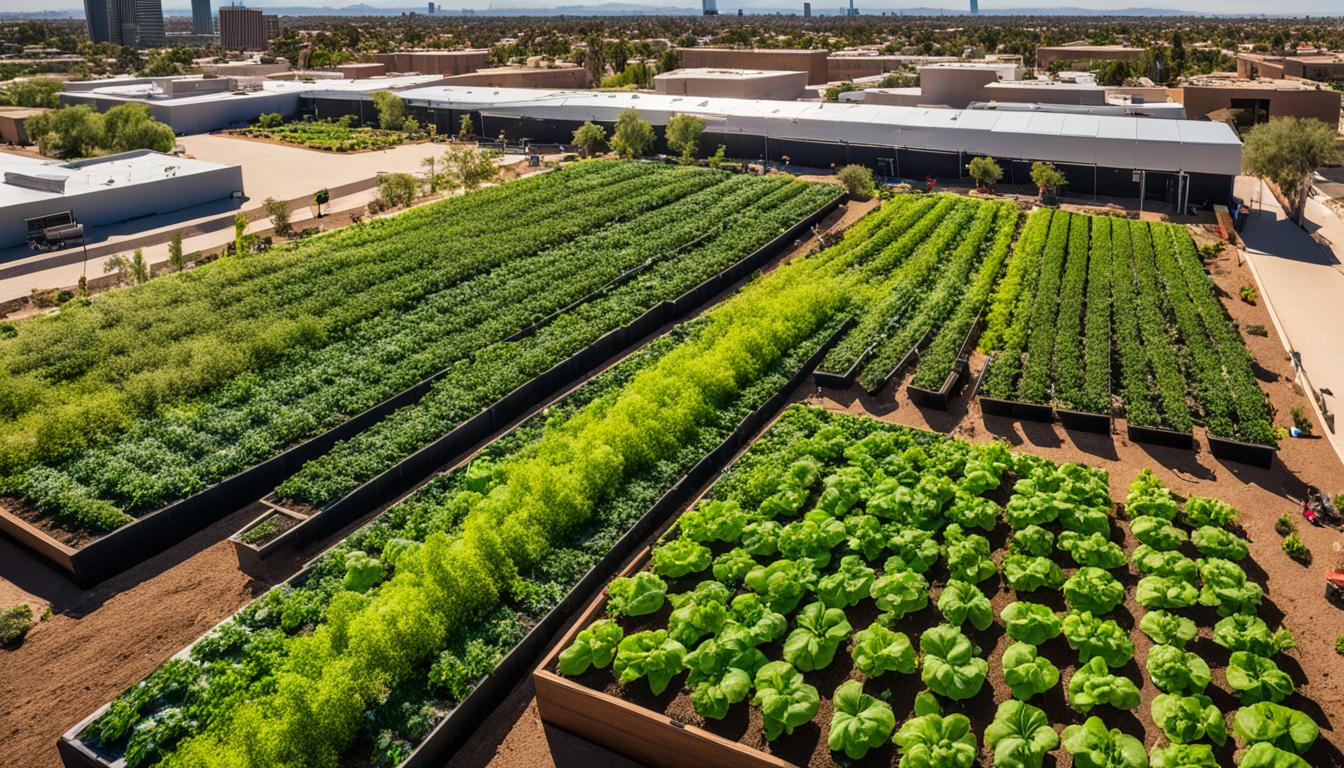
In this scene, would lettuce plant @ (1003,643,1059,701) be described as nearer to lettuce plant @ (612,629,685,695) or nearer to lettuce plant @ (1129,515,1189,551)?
lettuce plant @ (1129,515,1189,551)

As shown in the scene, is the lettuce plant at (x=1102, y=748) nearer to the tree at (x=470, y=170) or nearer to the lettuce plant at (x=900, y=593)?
the lettuce plant at (x=900, y=593)

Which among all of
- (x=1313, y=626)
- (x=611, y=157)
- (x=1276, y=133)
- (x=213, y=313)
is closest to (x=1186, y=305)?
(x=1313, y=626)

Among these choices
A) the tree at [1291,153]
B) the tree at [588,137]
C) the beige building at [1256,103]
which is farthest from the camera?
the tree at [588,137]

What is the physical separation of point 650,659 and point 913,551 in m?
5.33

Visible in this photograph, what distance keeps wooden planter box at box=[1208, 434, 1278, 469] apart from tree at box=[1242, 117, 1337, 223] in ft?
79.0

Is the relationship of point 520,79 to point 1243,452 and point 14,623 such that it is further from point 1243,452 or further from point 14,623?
point 1243,452

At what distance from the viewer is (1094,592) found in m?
13.7

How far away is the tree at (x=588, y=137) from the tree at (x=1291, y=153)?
34.5 metres

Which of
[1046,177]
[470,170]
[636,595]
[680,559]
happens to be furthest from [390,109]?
[636,595]

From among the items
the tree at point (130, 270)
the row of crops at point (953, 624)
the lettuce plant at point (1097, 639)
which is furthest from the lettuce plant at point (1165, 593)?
the tree at point (130, 270)

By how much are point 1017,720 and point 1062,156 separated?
3793 centimetres

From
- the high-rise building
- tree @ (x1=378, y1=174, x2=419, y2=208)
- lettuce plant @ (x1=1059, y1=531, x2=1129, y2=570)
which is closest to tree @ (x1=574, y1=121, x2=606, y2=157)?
tree @ (x1=378, y1=174, x2=419, y2=208)

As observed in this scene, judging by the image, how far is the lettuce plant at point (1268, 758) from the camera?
34.1ft

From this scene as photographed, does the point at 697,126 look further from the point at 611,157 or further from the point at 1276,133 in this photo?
the point at 1276,133
